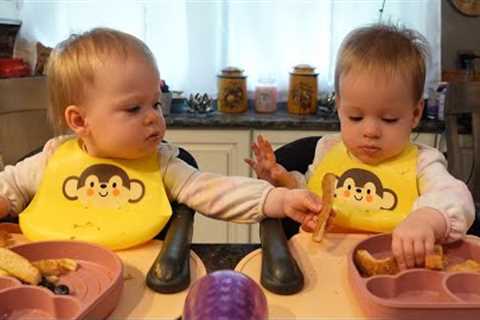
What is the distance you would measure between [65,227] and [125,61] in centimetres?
30

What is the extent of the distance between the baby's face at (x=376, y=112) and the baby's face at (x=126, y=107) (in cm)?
37

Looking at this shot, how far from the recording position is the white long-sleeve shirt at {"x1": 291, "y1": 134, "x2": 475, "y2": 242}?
2.85ft

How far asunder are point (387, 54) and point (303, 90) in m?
1.33

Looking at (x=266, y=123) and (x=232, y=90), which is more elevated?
(x=232, y=90)

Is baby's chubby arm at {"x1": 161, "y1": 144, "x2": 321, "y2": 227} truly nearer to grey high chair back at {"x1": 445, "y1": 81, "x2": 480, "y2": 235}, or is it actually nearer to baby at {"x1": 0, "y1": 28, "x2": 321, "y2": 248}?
baby at {"x1": 0, "y1": 28, "x2": 321, "y2": 248}

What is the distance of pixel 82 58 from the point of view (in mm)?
968

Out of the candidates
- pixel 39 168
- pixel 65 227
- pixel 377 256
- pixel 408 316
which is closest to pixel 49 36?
pixel 39 168

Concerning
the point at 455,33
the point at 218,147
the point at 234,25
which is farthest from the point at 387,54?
the point at 455,33

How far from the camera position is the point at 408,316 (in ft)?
2.10

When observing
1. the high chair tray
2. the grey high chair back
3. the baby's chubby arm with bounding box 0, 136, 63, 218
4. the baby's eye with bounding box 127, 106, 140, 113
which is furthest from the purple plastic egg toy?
the grey high chair back

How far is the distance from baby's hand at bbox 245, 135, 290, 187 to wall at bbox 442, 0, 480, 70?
1.82m

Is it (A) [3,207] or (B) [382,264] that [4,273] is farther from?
(B) [382,264]

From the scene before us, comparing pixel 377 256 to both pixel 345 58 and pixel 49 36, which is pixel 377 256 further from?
pixel 49 36

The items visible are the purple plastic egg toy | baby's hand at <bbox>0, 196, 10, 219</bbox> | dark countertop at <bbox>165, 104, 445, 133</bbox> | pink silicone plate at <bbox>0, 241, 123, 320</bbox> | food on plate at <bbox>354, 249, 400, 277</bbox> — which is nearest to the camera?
the purple plastic egg toy
